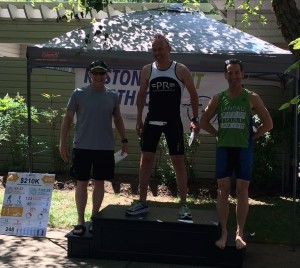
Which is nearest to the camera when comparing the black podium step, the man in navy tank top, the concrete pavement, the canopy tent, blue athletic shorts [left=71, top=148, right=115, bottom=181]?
the black podium step

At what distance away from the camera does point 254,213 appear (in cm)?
771

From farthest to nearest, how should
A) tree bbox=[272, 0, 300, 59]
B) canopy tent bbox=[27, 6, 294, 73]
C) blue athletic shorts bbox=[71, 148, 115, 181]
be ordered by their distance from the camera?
tree bbox=[272, 0, 300, 59] < canopy tent bbox=[27, 6, 294, 73] < blue athletic shorts bbox=[71, 148, 115, 181]

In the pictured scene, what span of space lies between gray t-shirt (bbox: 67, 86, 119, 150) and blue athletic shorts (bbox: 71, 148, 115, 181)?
6cm

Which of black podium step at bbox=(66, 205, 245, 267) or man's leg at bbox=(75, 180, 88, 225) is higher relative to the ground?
man's leg at bbox=(75, 180, 88, 225)

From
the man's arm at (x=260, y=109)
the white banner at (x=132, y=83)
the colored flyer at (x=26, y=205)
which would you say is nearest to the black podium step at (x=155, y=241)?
the colored flyer at (x=26, y=205)

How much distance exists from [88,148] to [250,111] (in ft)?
5.59

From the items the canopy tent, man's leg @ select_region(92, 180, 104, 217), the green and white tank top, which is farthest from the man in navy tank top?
the canopy tent

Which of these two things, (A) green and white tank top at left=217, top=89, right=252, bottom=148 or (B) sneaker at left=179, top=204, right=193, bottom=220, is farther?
(B) sneaker at left=179, top=204, right=193, bottom=220

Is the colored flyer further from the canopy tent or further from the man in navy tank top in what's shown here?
the canopy tent

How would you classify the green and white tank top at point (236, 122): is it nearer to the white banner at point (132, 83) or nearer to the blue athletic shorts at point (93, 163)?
the blue athletic shorts at point (93, 163)

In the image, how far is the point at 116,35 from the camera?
6.65 metres

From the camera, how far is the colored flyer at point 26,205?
20.0 ft

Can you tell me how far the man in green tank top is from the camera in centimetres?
503

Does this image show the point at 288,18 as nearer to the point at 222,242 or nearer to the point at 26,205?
the point at 222,242
